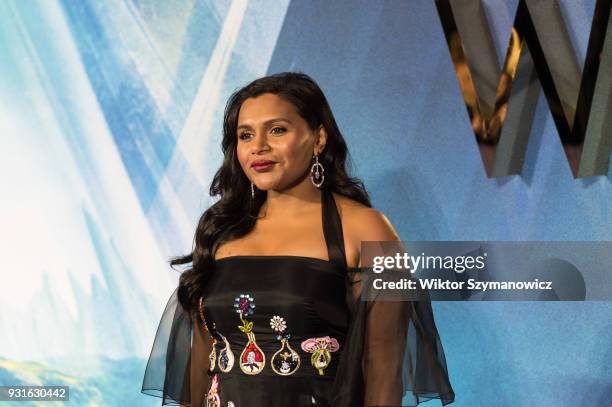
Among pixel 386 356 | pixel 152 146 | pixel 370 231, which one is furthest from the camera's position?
pixel 152 146

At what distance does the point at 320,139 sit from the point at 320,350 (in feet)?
1.98

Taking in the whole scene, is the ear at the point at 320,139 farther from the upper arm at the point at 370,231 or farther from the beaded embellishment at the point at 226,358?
the beaded embellishment at the point at 226,358

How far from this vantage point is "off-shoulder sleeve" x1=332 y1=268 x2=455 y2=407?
8.00 feet

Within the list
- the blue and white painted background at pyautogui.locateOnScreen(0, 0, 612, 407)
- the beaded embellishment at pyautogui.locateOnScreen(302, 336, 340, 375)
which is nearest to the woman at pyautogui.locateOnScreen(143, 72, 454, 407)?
the beaded embellishment at pyautogui.locateOnScreen(302, 336, 340, 375)

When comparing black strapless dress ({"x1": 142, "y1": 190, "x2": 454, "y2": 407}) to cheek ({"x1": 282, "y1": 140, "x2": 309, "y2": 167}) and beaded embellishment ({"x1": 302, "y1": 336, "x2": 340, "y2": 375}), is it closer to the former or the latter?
→ beaded embellishment ({"x1": 302, "y1": 336, "x2": 340, "y2": 375})

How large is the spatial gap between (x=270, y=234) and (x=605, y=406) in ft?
4.15

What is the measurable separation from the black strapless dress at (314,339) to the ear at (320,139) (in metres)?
0.22

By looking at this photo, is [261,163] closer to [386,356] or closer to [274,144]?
[274,144]

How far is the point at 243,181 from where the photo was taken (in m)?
2.79

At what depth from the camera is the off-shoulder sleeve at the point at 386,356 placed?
8.00 feet

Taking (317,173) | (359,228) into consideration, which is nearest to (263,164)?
(317,173)

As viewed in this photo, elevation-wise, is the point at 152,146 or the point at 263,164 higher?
the point at 152,146

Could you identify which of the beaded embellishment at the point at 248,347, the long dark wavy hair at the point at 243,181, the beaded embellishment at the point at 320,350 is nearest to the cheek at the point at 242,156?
the long dark wavy hair at the point at 243,181

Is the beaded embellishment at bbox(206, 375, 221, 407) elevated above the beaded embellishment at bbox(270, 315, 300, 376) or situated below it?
below
